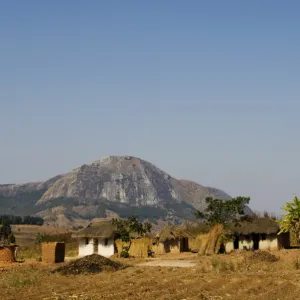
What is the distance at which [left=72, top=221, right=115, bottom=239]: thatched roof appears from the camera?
49.8 m

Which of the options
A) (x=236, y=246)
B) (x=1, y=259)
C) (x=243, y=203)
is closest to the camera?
(x=1, y=259)

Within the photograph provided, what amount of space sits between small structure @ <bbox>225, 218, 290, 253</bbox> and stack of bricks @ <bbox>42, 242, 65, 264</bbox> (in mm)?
15420

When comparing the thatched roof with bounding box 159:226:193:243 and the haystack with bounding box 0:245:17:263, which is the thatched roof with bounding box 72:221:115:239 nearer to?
the thatched roof with bounding box 159:226:193:243

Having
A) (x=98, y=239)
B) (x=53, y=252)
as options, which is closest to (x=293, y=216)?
(x=53, y=252)

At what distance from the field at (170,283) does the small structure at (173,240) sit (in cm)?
2058

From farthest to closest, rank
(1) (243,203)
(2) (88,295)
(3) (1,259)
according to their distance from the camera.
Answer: (1) (243,203) → (3) (1,259) → (2) (88,295)

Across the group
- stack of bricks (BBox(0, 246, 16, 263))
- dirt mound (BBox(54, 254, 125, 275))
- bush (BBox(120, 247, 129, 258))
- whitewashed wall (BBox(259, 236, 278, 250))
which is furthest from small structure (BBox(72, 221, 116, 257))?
dirt mound (BBox(54, 254, 125, 275))

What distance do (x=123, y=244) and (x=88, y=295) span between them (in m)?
28.2

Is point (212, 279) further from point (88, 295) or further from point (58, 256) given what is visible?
point (58, 256)

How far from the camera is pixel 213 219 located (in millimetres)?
47625

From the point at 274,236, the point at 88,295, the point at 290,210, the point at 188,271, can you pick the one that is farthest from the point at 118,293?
the point at 274,236

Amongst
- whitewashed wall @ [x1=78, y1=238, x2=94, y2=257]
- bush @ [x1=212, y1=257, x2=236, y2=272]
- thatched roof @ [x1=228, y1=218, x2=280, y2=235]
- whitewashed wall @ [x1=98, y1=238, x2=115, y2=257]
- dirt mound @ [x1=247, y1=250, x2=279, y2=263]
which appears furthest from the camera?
whitewashed wall @ [x1=78, y1=238, x2=94, y2=257]

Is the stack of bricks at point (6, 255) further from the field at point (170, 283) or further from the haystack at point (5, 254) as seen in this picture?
the field at point (170, 283)

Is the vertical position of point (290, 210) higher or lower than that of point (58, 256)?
higher
